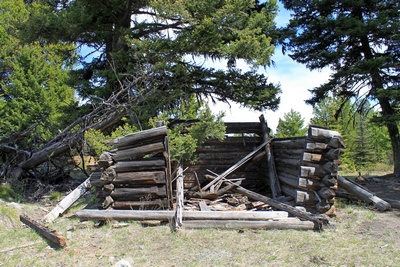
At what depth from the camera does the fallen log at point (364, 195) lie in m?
7.88

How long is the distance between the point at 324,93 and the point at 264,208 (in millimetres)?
7811

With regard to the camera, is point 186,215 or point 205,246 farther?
point 186,215

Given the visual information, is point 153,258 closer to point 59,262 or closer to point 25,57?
point 59,262

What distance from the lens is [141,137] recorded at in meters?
7.61

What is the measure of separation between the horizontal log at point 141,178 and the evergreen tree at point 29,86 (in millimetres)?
4431

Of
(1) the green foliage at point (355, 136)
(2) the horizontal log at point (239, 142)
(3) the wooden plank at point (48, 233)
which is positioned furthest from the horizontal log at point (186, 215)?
(1) the green foliage at point (355, 136)

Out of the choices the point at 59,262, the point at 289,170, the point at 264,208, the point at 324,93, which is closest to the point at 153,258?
the point at 59,262

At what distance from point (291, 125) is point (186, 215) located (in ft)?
78.8

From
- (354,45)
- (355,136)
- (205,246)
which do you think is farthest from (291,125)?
(205,246)

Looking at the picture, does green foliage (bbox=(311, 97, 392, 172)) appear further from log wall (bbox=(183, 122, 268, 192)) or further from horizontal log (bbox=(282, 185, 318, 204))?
horizontal log (bbox=(282, 185, 318, 204))

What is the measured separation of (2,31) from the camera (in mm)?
19922

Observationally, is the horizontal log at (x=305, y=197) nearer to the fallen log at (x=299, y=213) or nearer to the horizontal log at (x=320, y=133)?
the fallen log at (x=299, y=213)

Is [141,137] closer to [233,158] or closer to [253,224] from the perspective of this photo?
[253,224]

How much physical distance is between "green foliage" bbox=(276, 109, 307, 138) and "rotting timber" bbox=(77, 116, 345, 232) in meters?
19.3
